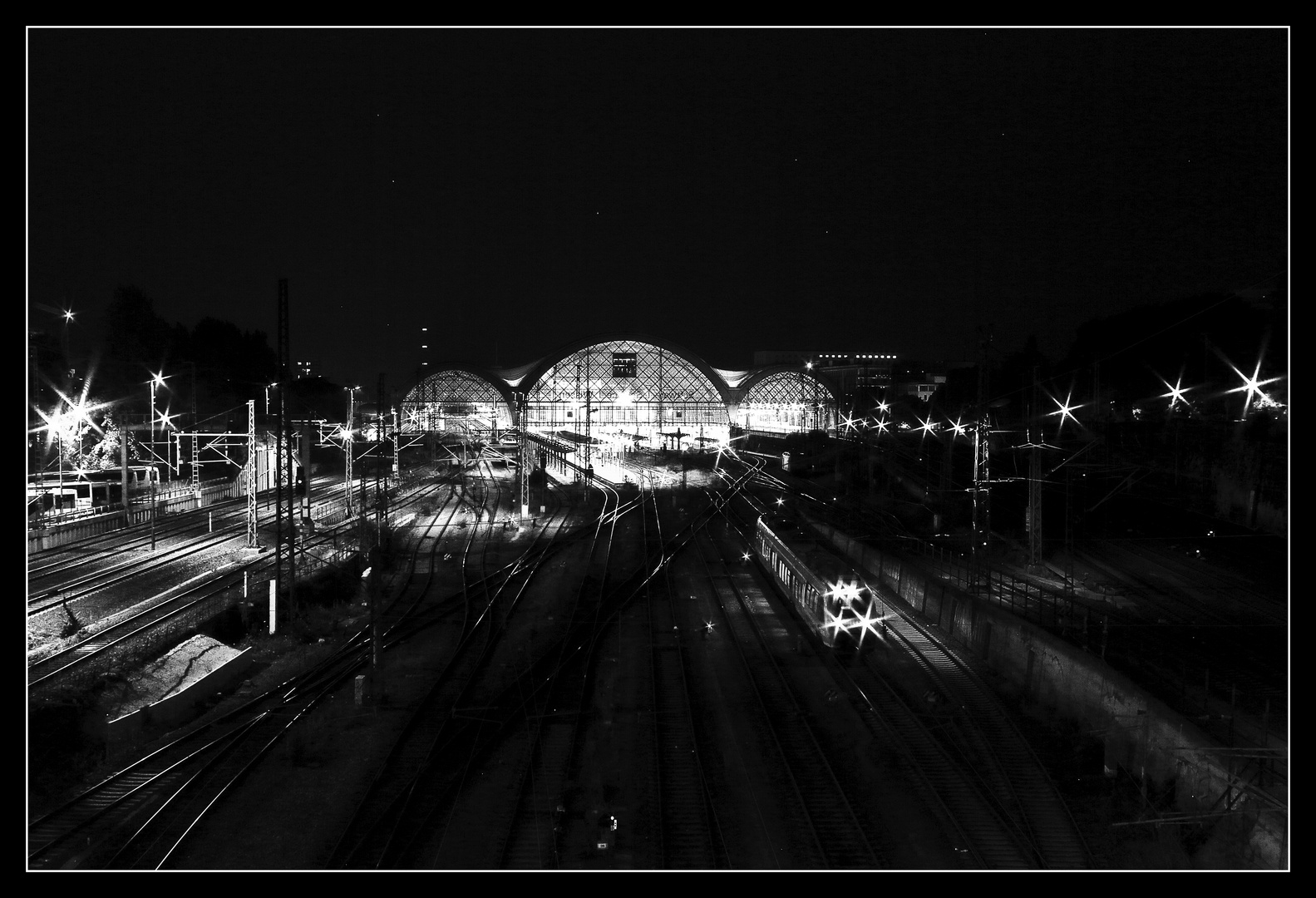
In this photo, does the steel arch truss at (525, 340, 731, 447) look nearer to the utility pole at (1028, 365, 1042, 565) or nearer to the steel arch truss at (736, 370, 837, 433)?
the steel arch truss at (736, 370, 837, 433)

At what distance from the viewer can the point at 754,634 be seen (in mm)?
10555

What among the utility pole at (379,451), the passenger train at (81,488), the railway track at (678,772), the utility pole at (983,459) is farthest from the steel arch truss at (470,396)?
the railway track at (678,772)

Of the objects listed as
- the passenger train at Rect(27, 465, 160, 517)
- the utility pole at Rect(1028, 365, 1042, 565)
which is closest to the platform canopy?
the passenger train at Rect(27, 465, 160, 517)

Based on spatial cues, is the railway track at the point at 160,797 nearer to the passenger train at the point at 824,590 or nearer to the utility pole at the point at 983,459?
the passenger train at the point at 824,590

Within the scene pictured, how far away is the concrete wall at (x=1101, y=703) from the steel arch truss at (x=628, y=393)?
40.7 m

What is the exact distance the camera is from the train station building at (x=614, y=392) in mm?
51688

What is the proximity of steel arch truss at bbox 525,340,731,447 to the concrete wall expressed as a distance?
133ft

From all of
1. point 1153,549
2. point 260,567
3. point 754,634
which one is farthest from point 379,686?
point 1153,549

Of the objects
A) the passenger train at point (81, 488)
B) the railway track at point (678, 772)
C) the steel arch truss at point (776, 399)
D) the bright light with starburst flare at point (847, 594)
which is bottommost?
the railway track at point (678, 772)

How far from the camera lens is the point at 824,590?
10.3 metres

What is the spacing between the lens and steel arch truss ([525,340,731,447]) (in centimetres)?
5175

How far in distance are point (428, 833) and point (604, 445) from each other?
1660 inches

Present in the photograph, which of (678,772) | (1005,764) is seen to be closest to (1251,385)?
(1005,764)

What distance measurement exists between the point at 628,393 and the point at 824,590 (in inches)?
1672
